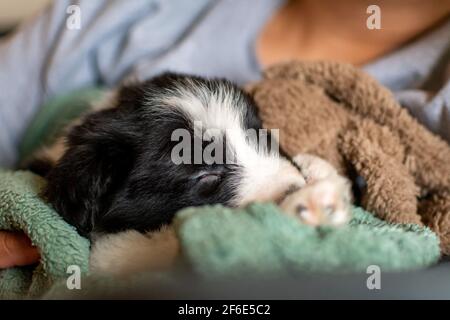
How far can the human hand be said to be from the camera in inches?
54.6

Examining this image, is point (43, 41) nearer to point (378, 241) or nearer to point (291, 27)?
point (291, 27)

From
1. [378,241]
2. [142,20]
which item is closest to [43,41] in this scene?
[142,20]

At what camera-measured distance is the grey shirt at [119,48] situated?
7.59ft

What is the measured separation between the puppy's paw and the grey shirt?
1227 millimetres

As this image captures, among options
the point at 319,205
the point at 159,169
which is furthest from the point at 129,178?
the point at 319,205

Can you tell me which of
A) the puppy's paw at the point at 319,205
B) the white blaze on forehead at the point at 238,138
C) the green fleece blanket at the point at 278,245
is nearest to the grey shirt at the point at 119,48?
the white blaze on forehead at the point at 238,138

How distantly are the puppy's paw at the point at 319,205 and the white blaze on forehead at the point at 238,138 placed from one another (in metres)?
0.19

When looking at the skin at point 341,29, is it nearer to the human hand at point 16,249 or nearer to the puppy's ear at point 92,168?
the puppy's ear at point 92,168

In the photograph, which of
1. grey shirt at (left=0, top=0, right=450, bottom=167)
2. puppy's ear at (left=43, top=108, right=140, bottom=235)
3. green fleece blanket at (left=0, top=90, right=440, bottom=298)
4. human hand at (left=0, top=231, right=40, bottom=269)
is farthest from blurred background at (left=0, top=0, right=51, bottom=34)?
green fleece blanket at (left=0, top=90, right=440, bottom=298)

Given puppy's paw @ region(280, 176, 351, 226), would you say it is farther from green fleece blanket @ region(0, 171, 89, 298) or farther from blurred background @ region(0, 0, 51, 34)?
blurred background @ region(0, 0, 51, 34)

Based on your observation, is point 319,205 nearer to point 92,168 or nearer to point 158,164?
point 158,164

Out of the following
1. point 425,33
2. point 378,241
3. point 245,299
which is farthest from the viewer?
point 425,33
